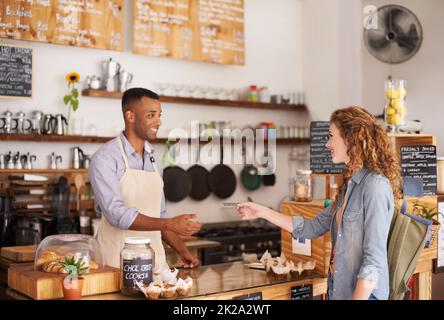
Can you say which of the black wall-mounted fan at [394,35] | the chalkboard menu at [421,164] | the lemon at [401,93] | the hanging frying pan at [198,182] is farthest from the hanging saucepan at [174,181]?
the chalkboard menu at [421,164]

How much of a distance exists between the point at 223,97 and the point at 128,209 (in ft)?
11.2

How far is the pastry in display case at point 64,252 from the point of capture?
104 inches

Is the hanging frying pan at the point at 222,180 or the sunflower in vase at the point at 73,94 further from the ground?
the sunflower in vase at the point at 73,94

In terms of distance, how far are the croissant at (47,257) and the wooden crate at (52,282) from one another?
0.16 ft

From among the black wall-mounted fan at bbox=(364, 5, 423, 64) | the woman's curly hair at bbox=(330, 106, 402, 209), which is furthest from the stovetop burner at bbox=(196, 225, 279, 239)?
the woman's curly hair at bbox=(330, 106, 402, 209)

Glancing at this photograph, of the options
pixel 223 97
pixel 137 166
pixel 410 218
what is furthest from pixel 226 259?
pixel 410 218

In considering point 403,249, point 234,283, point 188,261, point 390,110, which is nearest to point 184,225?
point 234,283

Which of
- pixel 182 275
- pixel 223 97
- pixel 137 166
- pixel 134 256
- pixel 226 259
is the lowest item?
pixel 226 259

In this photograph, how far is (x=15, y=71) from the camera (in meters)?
5.04

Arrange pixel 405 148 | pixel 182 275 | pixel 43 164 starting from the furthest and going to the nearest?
pixel 43 164 < pixel 405 148 < pixel 182 275

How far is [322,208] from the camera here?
3.20 meters

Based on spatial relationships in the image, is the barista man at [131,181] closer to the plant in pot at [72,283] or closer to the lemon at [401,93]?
the plant in pot at [72,283]

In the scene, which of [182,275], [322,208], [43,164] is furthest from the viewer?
[43,164]

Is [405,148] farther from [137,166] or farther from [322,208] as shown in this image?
[137,166]
